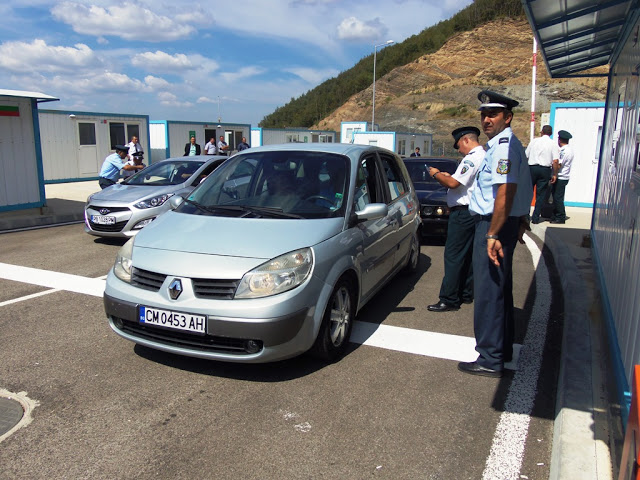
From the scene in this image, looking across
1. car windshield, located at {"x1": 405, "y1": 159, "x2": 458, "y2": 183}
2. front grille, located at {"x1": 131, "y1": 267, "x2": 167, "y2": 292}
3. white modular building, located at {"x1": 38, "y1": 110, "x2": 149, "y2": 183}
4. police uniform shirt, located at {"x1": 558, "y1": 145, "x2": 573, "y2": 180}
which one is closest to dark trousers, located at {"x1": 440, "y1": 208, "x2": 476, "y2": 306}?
front grille, located at {"x1": 131, "y1": 267, "x2": 167, "y2": 292}

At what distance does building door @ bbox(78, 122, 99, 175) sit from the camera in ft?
68.3

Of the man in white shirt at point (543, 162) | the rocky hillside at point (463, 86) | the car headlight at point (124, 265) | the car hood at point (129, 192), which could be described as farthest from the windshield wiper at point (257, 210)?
the rocky hillside at point (463, 86)

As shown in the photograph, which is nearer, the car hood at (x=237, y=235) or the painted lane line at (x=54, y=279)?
the car hood at (x=237, y=235)

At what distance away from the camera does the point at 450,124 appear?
57312mm

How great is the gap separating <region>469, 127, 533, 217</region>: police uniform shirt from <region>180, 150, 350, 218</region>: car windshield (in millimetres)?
1127

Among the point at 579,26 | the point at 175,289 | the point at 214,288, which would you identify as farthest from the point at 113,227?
the point at 579,26

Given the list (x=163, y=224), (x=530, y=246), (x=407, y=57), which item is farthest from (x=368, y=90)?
(x=163, y=224)

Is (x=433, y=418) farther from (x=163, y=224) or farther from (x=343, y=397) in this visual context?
(x=163, y=224)

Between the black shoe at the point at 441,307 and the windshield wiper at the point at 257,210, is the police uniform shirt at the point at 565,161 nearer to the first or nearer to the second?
the black shoe at the point at 441,307

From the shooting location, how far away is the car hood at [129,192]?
8617 mm

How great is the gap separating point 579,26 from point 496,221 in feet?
14.6

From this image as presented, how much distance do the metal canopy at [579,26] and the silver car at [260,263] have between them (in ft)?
9.77

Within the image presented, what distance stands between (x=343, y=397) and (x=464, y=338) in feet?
5.35

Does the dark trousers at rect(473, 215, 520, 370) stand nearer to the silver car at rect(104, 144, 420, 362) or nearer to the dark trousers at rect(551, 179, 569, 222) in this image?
→ the silver car at rect(104, 144, 420, 362)
